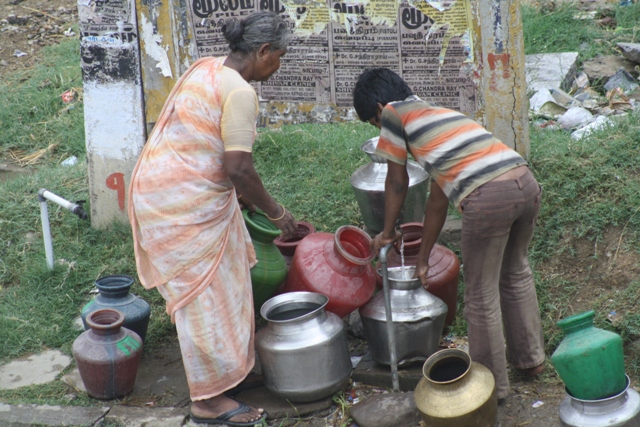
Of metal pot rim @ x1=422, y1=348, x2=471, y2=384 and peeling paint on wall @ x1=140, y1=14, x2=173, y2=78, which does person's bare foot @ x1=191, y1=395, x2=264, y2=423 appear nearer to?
metal pot rim @ x1=422, y1=348, x2=471, y2=384

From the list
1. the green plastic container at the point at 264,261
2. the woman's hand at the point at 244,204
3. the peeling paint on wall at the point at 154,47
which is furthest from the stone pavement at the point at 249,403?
the peeling paint on wall at the point at 154,47

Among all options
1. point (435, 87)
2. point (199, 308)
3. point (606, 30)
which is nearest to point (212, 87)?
point (199, 308)

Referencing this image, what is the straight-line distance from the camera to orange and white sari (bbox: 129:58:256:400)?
3643 millimetres

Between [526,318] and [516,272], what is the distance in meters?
0.28

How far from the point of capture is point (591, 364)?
10.4 feet

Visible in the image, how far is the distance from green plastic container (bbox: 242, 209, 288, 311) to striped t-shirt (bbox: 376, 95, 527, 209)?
1.04 meters

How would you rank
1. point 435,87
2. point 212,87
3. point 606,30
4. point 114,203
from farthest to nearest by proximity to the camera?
point 606,30 → point 114,203 → point 435,87 → point 212,87

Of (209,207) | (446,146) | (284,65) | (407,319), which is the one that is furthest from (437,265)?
(284,65)

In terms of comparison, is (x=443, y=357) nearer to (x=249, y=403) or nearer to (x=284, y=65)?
(x=249, y=403)

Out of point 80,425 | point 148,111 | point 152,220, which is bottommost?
point 80,425

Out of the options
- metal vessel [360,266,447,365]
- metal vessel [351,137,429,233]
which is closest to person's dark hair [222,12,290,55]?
metal vessel [360,266,447,365]

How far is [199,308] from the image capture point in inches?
149

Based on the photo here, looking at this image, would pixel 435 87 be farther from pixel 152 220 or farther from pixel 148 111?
pixel 152 220

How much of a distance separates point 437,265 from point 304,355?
3.55 feet
